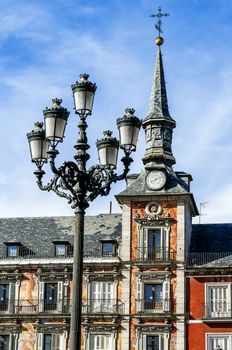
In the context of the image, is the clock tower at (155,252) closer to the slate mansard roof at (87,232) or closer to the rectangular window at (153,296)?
the rectangular window at (153,296)

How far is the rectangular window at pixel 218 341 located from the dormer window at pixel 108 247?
8597 millimetres

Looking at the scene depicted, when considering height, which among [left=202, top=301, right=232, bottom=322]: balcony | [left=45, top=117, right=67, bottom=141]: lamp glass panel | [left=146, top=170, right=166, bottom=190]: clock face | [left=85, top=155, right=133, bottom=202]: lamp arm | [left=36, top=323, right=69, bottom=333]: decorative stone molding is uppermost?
[left=146, top=170, right=166, bottom=190]: clock face

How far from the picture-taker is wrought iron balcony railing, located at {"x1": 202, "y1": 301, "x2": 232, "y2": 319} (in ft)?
178

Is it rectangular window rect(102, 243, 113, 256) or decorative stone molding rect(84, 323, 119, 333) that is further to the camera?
rectangular window rect(102, 243, 113, 256)

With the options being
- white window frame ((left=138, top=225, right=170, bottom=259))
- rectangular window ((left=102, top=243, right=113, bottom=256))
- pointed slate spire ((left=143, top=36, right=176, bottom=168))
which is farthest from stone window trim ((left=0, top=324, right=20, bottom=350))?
pointed slate spire ((left=143, top=36, right=176, bottom=168))

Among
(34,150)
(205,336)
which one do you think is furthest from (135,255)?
(34,150)

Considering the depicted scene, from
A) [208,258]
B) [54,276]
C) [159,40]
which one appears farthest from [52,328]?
[159,40]

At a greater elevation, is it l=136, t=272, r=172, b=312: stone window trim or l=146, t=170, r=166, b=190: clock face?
l=146, t=170, r=166, b=190: clock face

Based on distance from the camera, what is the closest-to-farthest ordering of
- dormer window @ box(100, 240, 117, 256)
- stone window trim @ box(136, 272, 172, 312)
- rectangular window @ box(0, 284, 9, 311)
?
1. stone window trim @ box(136, 272, 172, 312)
2. rectangular window @ box(0, 284, 9, 311)
3. dormer window @ box(100, 240, 117, 256)

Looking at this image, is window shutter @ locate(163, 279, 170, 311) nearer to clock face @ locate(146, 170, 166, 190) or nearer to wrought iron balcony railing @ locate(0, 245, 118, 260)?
wrought iron balcony railing @ locate(0, 245, 118, 260)

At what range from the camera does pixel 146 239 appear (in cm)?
5662

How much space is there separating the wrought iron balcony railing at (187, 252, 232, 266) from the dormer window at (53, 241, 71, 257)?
27.3 ft

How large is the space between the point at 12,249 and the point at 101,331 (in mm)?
8808

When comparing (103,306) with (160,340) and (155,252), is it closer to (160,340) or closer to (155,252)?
(160,340)
